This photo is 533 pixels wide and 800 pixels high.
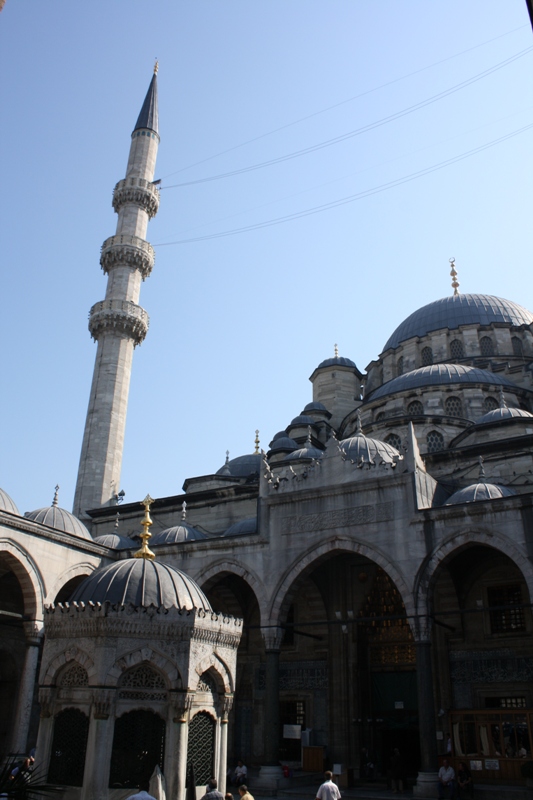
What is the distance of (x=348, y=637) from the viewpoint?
16.2 metres

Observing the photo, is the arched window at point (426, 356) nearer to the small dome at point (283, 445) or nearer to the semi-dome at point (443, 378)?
the semi-dome at point (443, 378)

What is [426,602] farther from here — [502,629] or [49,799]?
[49,799]

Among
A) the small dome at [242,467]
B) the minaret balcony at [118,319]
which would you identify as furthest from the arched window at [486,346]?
the minaret balcony at [118,319]

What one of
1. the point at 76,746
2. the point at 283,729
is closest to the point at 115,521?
the point at 283,729

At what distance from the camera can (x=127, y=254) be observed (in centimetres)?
2686

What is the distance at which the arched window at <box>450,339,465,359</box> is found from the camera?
83.9 ft

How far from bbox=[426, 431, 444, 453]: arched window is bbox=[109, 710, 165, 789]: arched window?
1393 cm

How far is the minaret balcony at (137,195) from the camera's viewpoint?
28.1m

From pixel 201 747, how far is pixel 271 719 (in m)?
7.75

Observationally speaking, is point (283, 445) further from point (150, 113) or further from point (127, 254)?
point (150, 113)

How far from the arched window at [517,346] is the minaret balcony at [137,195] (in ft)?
50.9

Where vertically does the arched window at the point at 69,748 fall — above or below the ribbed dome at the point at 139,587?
below

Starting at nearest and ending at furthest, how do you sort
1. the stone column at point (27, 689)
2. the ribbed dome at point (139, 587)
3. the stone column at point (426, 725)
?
1. the ribbed dome at point (139, 587)
2. the stone column at point (426, 725)
3. the stone column at point (27, 689)

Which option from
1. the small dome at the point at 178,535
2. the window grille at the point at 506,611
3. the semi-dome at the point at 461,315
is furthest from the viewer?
the semi-dome at the point at 461,315
